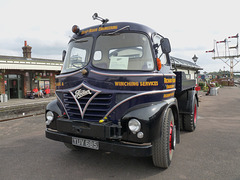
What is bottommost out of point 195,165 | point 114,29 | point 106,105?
point 195,165

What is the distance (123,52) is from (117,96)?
81 centimetres

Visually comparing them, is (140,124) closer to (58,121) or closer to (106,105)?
(106,105)

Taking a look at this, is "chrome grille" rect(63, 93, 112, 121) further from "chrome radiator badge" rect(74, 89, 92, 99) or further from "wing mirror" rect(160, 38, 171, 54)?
"wing mirror" rect(160, 38, 171, 54)

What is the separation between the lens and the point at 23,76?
19.2 m

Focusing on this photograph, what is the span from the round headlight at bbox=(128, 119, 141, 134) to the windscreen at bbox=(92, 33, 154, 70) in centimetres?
87

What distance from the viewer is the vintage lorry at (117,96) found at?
282 cm

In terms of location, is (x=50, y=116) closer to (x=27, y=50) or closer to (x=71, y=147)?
(x=71, y=147)

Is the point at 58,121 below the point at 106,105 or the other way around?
below

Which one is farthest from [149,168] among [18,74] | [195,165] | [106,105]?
[18,74]

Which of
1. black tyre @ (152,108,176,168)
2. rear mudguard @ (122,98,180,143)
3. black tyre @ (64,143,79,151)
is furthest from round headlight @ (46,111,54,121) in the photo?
black tyre @ (152,108,176,168)

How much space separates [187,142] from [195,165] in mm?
1319

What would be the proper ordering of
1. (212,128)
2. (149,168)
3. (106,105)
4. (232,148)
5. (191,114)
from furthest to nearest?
(212,128) → (191,114) → (232,148) → (149,168) → (106,105)

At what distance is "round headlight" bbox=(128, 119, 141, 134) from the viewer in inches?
108

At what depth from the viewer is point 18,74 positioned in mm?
18891
